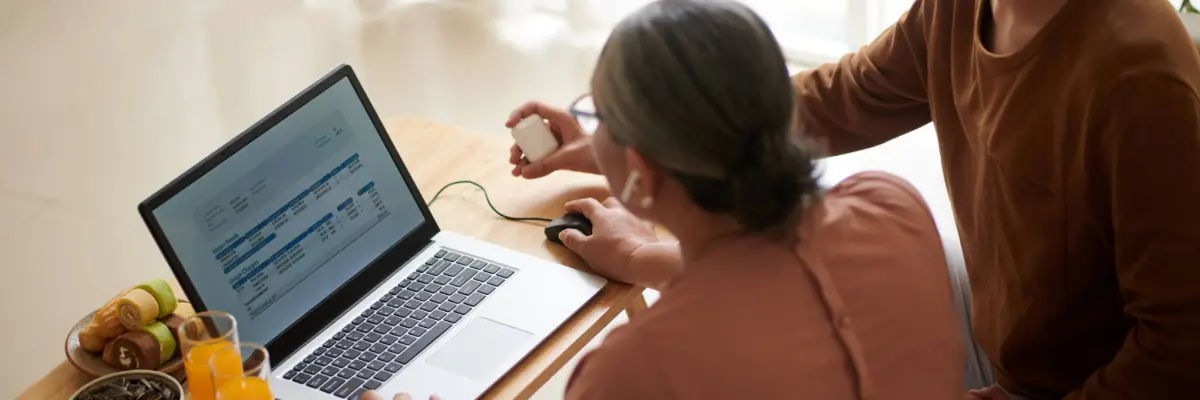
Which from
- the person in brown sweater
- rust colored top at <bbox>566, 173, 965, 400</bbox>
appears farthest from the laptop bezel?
rust colored top at <bbox>566, 173, 965, 400</bbox>

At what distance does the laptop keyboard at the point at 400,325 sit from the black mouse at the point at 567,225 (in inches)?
3.0

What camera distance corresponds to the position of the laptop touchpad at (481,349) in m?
1.39

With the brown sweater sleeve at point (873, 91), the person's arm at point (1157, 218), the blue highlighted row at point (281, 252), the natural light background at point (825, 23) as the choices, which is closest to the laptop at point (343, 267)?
the blue highlighted row at point (281, 252)

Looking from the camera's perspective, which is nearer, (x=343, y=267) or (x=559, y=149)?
(x=343, y=267)

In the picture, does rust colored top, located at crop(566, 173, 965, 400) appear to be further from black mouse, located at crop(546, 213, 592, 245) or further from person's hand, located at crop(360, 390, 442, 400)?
black mouse, located at crop(546, 213, 592, 245)

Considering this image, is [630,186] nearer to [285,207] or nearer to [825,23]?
[285,207]

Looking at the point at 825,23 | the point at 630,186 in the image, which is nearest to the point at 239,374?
the point at 630,186

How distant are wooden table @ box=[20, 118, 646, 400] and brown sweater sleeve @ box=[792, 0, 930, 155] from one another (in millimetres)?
328

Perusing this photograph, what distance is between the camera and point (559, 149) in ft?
5.67

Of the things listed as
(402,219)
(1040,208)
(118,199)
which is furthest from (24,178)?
(1040,208)

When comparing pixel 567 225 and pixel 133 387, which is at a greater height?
pixel 133 387

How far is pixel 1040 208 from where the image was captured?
4.46ft

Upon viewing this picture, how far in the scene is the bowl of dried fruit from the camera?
127cm

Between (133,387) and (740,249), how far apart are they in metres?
0.66
